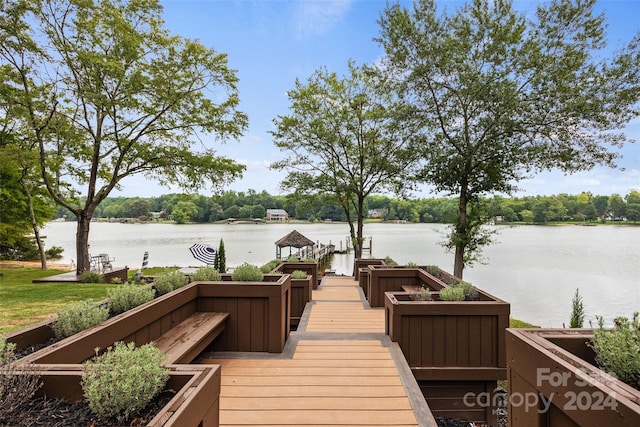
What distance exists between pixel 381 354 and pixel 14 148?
12.4m

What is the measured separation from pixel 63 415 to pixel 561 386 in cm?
247

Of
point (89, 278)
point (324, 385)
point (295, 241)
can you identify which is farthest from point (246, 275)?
point (295, 241)

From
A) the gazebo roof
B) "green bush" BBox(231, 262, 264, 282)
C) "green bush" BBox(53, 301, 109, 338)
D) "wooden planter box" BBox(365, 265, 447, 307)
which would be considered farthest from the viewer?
the gazebo roof

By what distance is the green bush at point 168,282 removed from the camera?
3.97 metres

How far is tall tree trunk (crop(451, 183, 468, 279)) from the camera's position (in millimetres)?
10211

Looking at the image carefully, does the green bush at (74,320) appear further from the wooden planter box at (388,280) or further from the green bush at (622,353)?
the wooden planter box at (388,280)

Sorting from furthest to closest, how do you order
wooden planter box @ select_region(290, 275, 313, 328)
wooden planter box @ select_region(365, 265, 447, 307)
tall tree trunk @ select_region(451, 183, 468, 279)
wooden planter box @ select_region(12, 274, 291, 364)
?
tall tree trunk @ select_region(451, 183, 468, 279) → wooden planter box @ select_region(365, 265, 447, 307) → wooden planter box @ select_region(290, 275, 313, 328) → wooden planter box @ select_region(12, 274, 291, 364)

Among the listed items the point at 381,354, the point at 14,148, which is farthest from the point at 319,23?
the point at 381,354

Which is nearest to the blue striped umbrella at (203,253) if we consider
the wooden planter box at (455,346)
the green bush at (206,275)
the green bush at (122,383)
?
the green bush at (206,275)

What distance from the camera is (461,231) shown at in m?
10.4

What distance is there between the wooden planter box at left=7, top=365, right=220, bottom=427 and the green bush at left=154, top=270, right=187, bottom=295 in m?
2.22

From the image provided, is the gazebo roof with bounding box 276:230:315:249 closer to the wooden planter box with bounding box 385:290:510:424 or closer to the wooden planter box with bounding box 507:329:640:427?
the wooden planter box with bounding box 385:290:510:424

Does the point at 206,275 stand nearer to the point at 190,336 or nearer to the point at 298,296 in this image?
the point at 190,336

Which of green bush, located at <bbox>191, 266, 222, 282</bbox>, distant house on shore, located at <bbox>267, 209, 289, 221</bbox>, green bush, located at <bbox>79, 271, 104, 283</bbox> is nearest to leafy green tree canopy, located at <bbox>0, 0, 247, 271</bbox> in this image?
green bush, located at <bbox>79, 271, 104, 283</bbox>
